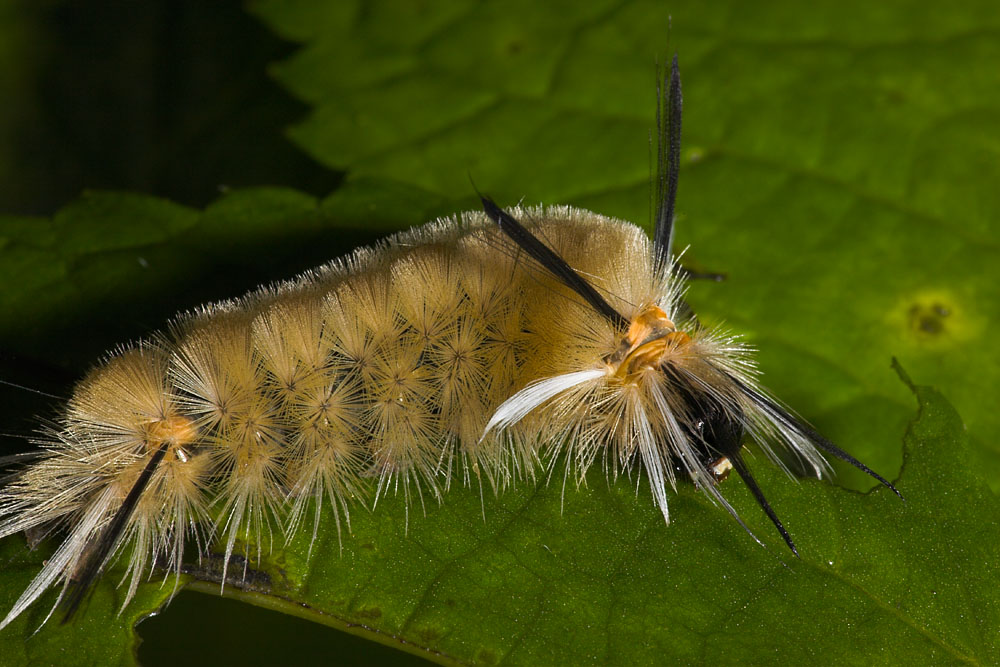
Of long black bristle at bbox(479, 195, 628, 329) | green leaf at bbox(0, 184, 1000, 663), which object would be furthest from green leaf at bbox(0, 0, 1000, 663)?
long black bristle at bbox(479, 195, 628, 329)

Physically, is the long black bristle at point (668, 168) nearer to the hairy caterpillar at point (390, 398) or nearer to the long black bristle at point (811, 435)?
the hairy caterpillar at point (390, 398)

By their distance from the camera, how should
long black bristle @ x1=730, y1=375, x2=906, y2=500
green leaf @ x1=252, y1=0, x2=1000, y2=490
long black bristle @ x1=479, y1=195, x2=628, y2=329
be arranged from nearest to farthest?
long black bristle @ x1=730, y1=375, x2=906, y2=500
long black bristle @ x1=479, y1=195, x2=628, y2=329
green leaf @ x1=252, y1=0, x2=1000, y2=490

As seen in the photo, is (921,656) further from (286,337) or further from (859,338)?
(286,337)

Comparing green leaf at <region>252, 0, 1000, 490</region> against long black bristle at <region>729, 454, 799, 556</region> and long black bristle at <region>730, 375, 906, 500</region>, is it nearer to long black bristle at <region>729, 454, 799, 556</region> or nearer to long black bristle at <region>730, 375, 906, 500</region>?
long black bristle at <region>730, 375, 906, 500</region>

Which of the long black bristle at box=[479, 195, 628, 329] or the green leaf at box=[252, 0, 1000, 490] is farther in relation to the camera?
the green leaf at box=[252, 0, 1000, 490]

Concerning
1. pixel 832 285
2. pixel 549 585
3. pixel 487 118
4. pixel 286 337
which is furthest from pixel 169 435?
pixel 832 285

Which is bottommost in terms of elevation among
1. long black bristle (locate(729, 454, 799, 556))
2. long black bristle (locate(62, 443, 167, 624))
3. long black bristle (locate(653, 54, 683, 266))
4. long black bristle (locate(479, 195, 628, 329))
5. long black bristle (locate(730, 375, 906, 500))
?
long black bristle (locate(62, 443, 167, 624))

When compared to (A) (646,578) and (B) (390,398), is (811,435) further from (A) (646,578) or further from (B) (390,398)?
(B) (390,398)

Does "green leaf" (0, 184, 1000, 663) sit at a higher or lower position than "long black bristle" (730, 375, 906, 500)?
lower

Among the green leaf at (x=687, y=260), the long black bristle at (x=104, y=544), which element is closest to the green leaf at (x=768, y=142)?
the green leaf at (x=687, y=260)
